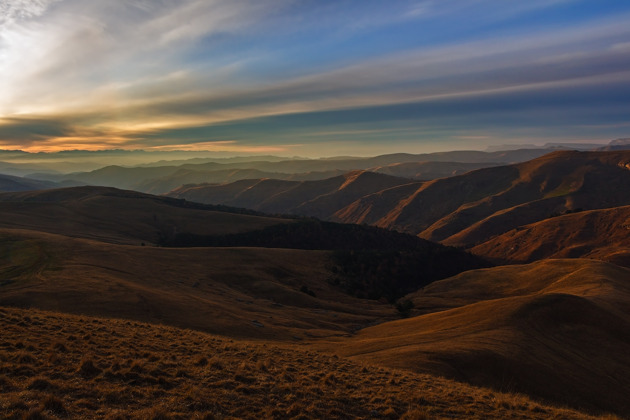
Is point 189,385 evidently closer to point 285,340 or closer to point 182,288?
point 285,340

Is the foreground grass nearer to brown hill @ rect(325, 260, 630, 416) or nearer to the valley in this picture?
the valley

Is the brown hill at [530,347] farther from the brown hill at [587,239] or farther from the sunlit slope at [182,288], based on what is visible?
the brown hill at [587,239]

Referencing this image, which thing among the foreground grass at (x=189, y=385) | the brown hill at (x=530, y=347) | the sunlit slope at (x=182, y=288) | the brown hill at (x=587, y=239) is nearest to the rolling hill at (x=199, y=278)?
the sunlit slope at (x=182, y=288)

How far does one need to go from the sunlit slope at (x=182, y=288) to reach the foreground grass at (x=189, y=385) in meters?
17.4

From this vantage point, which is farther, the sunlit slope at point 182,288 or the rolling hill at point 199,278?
the rolling hill at point 199,278

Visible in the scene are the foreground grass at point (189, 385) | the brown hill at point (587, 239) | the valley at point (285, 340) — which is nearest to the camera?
the foreground grass at point (189, 385)

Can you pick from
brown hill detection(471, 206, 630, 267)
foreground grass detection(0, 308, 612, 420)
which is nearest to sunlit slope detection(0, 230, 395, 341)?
foreground grass detection(0, 308, 612, 420)

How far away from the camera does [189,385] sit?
55.6ft

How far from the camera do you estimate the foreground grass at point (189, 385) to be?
1415cm

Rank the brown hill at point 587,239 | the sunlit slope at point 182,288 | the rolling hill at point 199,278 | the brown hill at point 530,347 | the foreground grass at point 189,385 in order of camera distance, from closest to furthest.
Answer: the foreground grass at point 189,385 < the brown hill at point 530,347 < the sunlit slope at point 182,288 < the rolling hill at point 199,278 < the brown hill at point 587,239

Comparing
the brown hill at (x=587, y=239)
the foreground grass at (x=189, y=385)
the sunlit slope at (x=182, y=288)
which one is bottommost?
the brown hill at (x=587, y=239)

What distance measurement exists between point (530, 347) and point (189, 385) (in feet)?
100

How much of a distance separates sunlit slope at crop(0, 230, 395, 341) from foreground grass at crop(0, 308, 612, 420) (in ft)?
56.9

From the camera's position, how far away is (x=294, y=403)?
1616 cm
